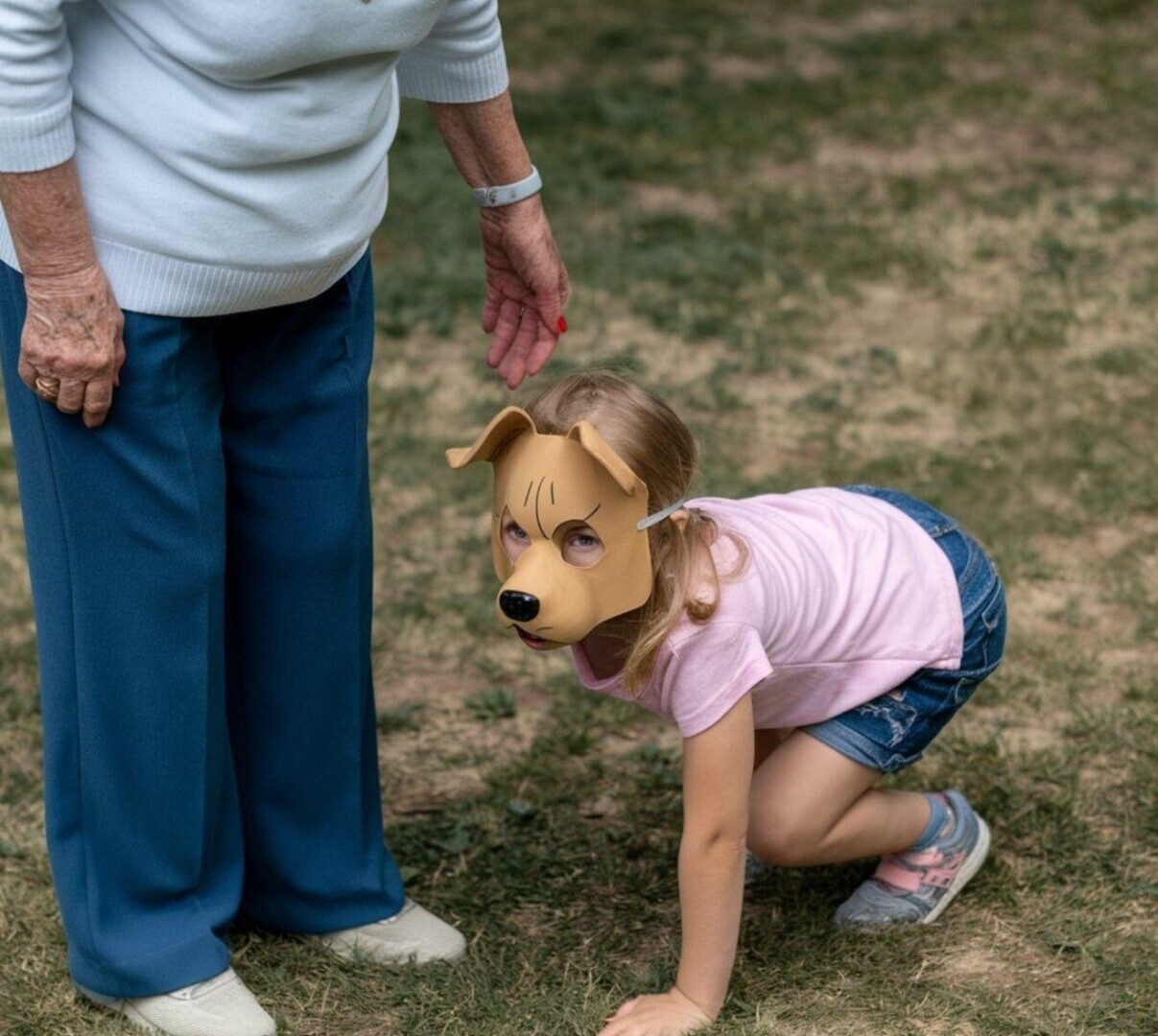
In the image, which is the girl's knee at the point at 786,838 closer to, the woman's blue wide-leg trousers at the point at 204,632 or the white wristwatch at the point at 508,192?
the woman's blue wide-leg trousers at the point at 204,632

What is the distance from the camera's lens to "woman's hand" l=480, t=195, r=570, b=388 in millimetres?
2662

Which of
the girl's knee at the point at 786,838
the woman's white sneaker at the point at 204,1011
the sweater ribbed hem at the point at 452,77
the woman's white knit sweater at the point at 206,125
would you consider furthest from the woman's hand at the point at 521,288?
the woman's white sneaker at the point at 204,1011

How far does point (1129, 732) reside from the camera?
3428mm

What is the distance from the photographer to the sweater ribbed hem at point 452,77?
8.25 ft

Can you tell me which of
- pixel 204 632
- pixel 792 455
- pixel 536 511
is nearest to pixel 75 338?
pixel 204 632

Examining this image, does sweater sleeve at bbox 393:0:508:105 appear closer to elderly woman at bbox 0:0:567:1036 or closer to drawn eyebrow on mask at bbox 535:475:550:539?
elderly woman at bbox 0:0:567:1036

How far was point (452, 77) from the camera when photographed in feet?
8.29

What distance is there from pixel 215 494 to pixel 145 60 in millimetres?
580

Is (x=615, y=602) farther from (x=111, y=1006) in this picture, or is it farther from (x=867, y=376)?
(x=867, y=376)

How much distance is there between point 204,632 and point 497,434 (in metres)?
0.49

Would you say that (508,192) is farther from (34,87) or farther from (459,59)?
(34,87)

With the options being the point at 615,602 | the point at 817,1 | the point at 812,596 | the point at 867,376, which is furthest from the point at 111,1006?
the point at 817,1

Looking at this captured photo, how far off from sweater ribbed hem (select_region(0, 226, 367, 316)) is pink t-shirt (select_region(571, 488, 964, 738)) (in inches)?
26.7

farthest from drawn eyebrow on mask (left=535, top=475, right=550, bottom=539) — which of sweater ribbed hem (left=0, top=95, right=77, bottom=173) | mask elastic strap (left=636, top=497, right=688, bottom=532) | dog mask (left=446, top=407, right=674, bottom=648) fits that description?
sweater ribbed hem (left=0, top=95, right=77, bottom=173)
